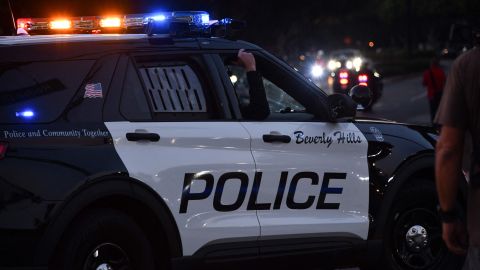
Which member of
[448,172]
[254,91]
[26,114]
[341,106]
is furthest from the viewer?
[341,106]

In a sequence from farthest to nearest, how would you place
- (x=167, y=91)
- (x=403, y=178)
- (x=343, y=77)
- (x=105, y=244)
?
(x=343, y=77)
(x=403, y=178)
(x=167, y=91)
(x=105, y=244)

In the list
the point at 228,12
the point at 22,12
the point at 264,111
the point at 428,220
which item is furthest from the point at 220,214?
the point at 228,12

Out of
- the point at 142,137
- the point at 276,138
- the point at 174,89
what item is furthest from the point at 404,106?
the point at 142,137

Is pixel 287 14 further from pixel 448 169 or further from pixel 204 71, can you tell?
pixel 448 169

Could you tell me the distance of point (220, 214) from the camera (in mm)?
4910

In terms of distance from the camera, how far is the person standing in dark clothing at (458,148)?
10.9 feet

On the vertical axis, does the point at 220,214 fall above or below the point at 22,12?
below

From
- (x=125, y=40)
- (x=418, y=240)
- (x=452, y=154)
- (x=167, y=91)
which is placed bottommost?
(x=418, y=240)

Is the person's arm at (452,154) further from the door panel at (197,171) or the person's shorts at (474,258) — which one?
the door panel at (197,171)

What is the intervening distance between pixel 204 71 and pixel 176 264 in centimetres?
117

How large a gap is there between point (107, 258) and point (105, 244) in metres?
0.08

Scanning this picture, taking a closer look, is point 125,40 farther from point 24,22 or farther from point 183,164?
point 24,22

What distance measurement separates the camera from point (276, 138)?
5164 mm

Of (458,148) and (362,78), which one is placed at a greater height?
(458,148)
